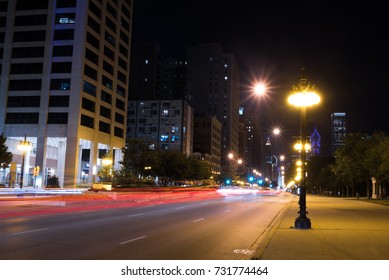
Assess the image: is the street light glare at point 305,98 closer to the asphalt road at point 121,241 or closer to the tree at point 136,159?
the asphalt road at point 121,241

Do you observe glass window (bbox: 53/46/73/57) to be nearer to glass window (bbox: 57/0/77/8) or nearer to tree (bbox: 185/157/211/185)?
glass window (bbox: 57/0/77/8)

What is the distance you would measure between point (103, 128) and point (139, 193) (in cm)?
3957

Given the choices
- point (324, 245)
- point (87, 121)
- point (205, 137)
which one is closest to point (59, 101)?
point (87, 121)

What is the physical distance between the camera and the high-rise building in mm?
76938

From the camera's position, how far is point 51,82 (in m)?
78.8

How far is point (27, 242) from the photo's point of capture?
12695mm

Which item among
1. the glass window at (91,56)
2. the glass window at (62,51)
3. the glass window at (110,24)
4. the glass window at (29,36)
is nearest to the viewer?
the glass window at (62,51)

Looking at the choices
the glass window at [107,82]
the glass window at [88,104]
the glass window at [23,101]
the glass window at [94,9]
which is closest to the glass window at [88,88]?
the glass window at [88,104]

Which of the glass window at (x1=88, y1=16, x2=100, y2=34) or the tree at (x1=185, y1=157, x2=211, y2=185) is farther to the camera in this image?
the tree at (x1=185, y1=157, x2=211, y2=185)

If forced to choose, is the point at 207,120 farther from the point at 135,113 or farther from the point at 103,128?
the point at 103,128

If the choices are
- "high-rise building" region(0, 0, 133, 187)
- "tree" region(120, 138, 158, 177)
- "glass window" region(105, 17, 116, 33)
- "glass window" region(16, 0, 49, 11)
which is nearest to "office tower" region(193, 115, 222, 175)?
"glass window" region(105, 17, 116, 33)

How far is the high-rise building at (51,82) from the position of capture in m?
76.9

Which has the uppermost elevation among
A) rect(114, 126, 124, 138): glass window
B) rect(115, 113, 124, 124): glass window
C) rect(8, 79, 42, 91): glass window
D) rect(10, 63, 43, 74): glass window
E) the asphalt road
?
rect(10, 63, 43, 74): glass window

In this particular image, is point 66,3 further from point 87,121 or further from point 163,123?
point 163,123
